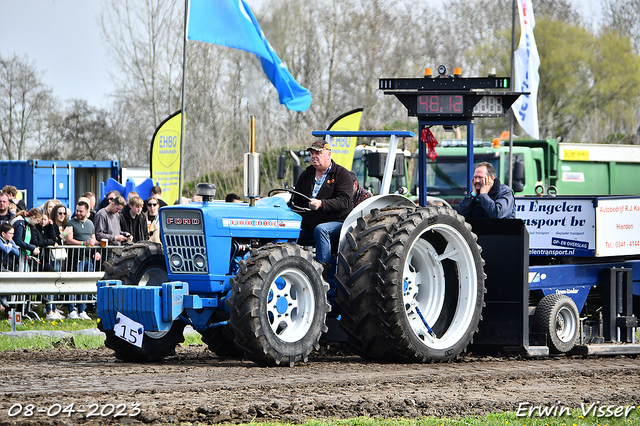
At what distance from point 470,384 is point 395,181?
1098 cm

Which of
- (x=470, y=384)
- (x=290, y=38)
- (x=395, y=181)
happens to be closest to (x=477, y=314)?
(x=470, y=384)

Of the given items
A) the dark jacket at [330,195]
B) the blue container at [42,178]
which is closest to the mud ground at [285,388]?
the dark jacket at [330,195]

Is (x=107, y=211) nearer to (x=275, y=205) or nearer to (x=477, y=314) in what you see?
(x=275, y=205)

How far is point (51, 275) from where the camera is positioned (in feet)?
38.4

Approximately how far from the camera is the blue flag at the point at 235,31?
13812 mm

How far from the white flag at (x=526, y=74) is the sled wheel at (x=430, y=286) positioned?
9988 millimetres

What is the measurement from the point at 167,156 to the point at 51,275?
591cm

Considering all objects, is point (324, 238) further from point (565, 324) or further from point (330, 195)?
point (565, 324)

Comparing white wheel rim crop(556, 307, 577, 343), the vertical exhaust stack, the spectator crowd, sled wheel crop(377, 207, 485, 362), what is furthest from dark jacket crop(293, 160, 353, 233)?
the spectator crowd

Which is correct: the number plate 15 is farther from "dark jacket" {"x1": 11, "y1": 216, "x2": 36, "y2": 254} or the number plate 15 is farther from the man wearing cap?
"dark jacket" {"x1": 11, "y1": 216, "x2": 36, "y2": 254}

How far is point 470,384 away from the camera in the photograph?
262 inches

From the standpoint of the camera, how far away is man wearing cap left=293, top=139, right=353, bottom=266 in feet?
26.4

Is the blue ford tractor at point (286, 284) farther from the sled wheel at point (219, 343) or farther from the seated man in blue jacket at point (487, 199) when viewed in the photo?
the seated man in blue jacket at point (487, 199)

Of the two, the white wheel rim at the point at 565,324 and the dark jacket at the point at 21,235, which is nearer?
the white wheel rim at the point at 565,324
